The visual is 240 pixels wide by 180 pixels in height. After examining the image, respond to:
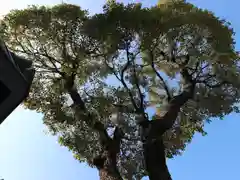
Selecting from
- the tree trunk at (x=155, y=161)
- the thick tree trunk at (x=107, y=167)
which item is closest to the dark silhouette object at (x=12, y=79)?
the thick tree trunk at (x=107, y=167)

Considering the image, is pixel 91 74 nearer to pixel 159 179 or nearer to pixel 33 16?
pixel 33 16

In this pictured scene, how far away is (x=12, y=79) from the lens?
866 centimetres

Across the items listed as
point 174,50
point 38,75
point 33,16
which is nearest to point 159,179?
point 174,50

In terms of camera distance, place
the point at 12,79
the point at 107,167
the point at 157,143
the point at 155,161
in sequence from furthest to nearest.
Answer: the point at 107,167, the point at 157,143, the point at 155,161, the point at 12,79

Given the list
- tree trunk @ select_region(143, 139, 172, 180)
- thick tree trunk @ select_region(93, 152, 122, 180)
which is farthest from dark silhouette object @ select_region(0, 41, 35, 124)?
tree trunk @ select_region(143, 139, 172, 180)

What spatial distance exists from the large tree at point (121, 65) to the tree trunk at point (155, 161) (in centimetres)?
195

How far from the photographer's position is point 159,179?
10.8 meters

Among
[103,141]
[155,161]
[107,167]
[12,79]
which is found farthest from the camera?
[103,141]

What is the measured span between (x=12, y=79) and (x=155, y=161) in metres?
4.84

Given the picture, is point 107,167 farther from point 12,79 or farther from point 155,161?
point 12,79

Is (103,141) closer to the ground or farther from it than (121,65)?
closer to the ground

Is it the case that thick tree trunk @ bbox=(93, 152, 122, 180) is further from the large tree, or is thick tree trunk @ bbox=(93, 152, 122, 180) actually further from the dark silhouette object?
the dark silhouette object

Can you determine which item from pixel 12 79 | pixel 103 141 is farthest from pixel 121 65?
pixel 12 79

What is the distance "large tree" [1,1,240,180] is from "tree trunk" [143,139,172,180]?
195 centimetres
